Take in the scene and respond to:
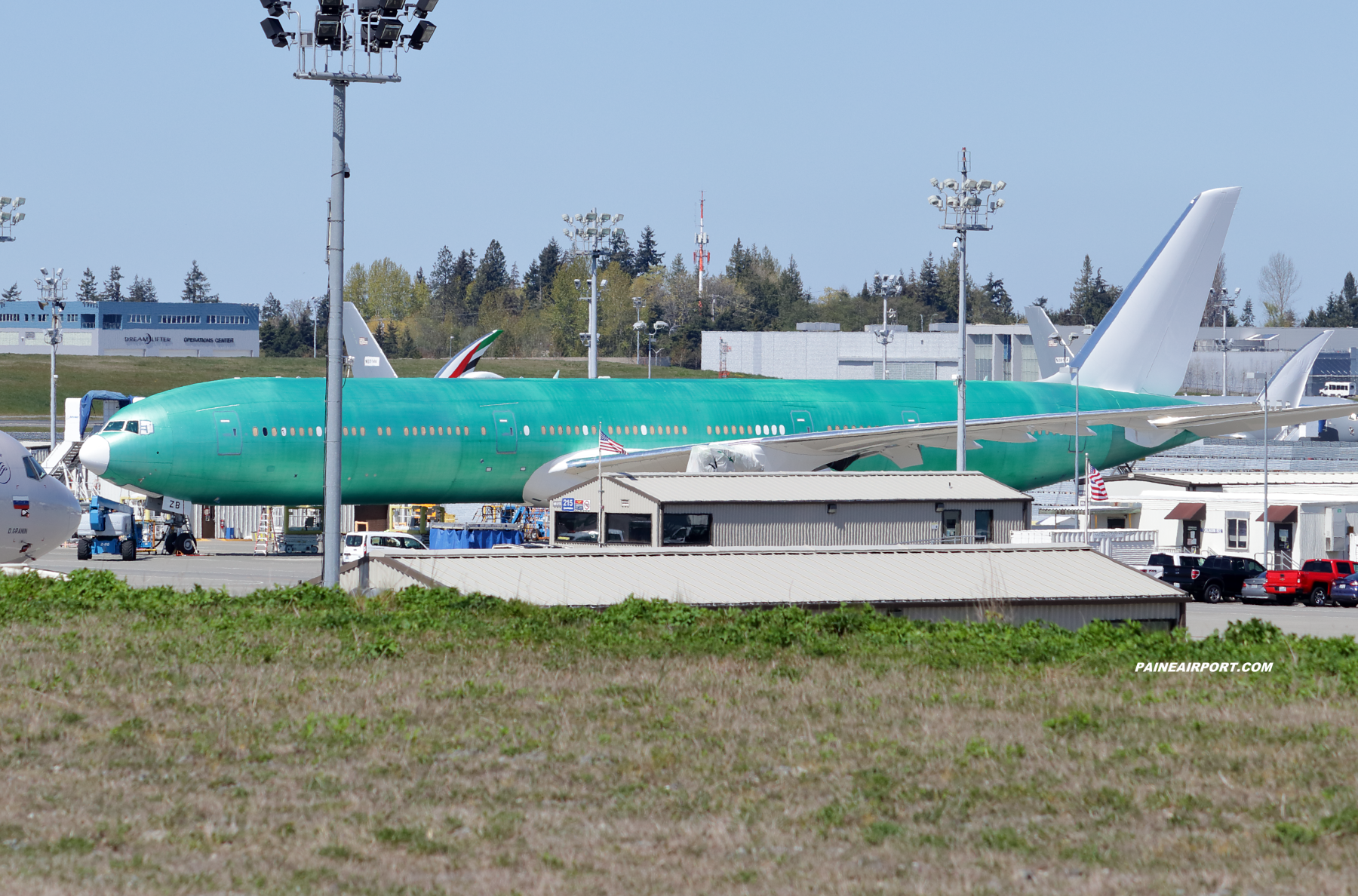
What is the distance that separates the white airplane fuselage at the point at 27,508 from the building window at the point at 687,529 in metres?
13.2

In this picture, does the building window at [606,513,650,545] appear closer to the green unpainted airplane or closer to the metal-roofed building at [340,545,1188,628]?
the metal-roofed building at [340,545,1188,628]

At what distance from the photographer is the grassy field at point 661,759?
996cm

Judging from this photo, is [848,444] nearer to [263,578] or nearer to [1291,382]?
[263,578]

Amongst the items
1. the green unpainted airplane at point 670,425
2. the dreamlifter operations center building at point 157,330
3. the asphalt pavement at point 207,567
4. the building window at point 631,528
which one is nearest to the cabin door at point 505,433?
the green unpainted airplane at point 670,425

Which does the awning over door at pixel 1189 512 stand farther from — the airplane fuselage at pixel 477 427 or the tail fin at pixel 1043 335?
the tail fin at pixel 1043 335

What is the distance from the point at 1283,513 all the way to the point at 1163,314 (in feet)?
31.2

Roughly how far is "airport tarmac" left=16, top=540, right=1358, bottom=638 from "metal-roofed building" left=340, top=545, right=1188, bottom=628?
3.85 m

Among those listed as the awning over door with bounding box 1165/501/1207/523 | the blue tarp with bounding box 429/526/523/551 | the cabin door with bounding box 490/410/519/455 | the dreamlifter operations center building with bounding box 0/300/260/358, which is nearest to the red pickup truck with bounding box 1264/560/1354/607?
the awning over door with bounding box 1165/501/1207/523

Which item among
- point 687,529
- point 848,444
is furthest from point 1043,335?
point 687,529

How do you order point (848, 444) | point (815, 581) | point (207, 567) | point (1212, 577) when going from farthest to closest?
1. point (848, 444)
2. point (207, 567)
3. point (1212, 577)
4. point (815, 581)

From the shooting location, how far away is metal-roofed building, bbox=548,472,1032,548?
35.4m

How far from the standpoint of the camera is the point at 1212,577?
41.9 m

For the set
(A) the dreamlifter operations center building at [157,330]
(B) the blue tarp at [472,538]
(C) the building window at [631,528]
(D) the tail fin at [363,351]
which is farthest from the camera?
(A) the dreamlifter operations center building at [157,330]

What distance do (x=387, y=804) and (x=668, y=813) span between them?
217 cm
